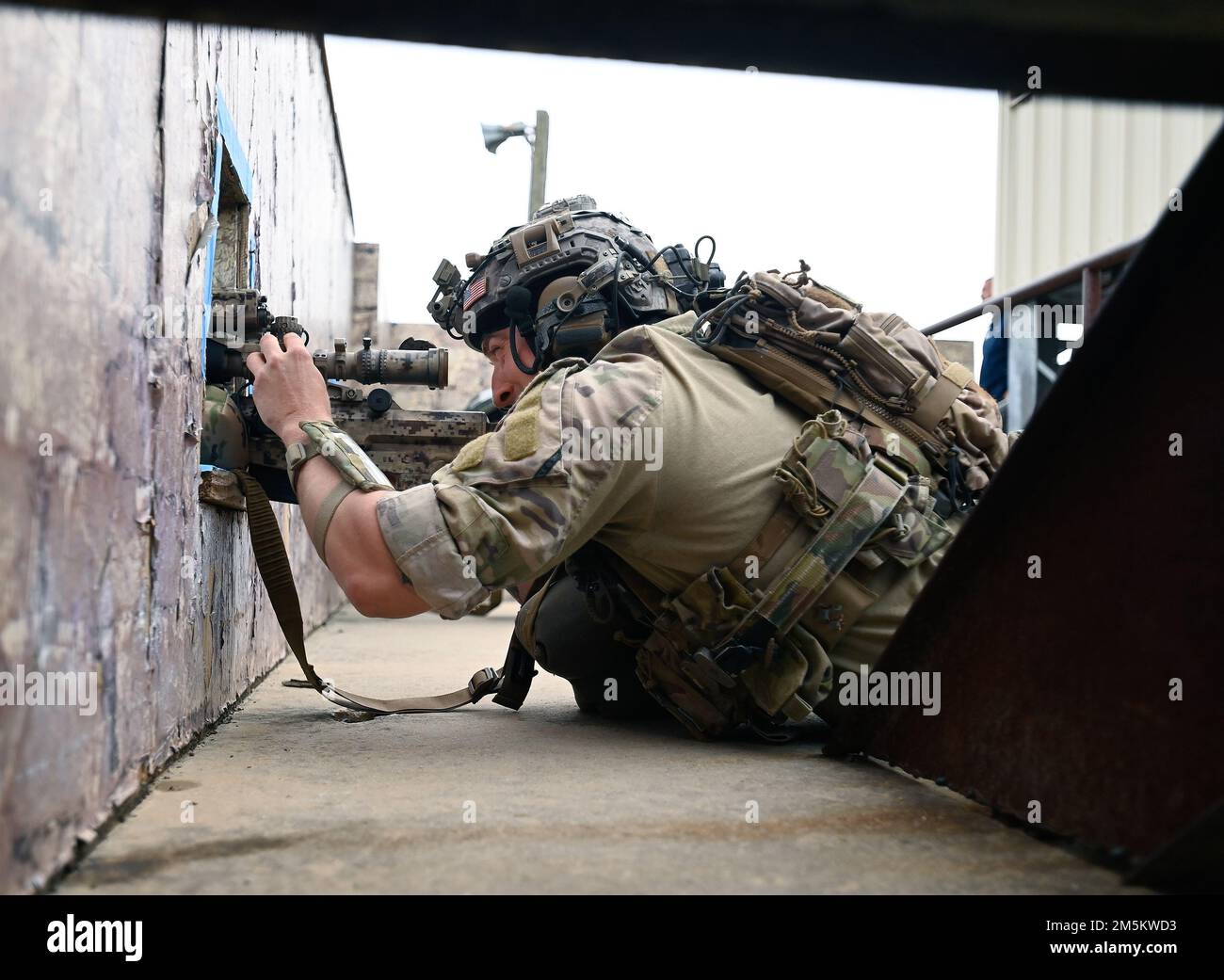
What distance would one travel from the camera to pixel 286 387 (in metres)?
2.10

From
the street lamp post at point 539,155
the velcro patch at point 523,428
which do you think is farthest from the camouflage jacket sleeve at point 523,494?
the street lamp post at point 539,155

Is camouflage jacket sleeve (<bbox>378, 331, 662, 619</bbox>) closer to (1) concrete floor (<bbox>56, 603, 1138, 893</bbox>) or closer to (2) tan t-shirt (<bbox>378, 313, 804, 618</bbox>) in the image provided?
(2) tan t-shirt (<bbox>378, 313, 804, 618</bbox>)

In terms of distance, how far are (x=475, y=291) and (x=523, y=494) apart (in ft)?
3.06

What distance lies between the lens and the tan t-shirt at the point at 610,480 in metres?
1.80

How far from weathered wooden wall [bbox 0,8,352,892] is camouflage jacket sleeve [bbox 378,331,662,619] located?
43cm

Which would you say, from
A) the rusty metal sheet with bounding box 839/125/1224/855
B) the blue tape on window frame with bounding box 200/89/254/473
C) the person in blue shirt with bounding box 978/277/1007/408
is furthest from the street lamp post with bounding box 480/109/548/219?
the rusty metal sheet with bounding box 839/125/1224/855

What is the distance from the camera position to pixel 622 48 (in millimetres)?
659

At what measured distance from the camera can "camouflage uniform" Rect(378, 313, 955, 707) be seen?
5.92 ft

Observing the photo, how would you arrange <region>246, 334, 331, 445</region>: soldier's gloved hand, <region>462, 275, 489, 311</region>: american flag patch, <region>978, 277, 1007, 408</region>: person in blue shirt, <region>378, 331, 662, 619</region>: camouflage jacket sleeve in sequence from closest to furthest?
<region>378, 331, 662, 619</region>: camouflage jacket sleeve, <region>246, 334, 331, 445</region>: soldier's gloved hand, <region>462, 275, 489, 311</region>: american flag patch, <region>978, 277, 1007, 408</region>: person in blue shirt

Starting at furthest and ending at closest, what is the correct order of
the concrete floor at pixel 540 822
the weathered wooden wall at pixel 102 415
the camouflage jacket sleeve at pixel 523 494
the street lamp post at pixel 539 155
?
the street lamp post at pixel 539 155, the camouflage jacket sleeve at pixel 523 494, the concrete floor at pixel 540 822, the weathered wooden wall at pixel 102 415

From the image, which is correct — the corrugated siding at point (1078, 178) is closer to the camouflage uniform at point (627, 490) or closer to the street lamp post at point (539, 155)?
the camouflage uniform at point (627, 490)

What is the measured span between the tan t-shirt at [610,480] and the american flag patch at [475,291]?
580 mm

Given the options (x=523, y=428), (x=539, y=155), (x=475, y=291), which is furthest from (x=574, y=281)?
(x=539, y=155)
